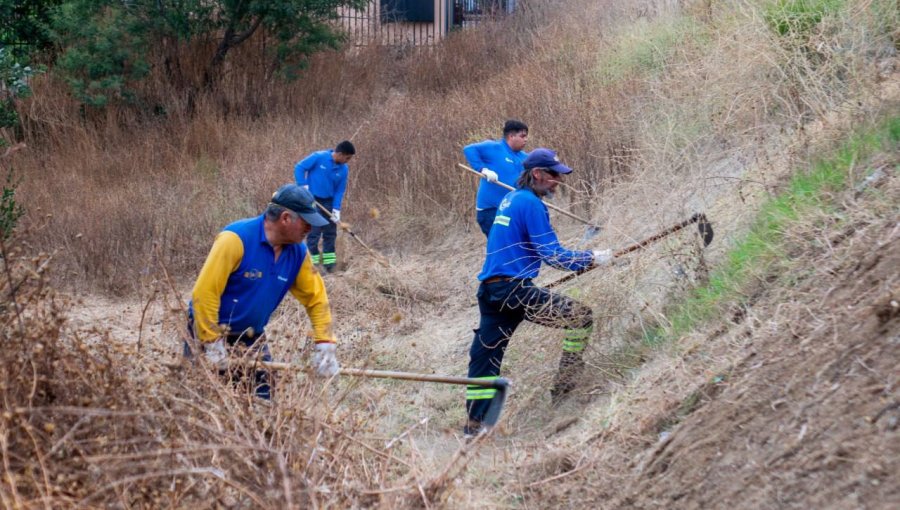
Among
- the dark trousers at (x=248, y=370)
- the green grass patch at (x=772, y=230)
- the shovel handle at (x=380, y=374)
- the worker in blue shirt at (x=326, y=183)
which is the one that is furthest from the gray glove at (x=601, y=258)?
the worker in blue shirt at (x=326, y=183)

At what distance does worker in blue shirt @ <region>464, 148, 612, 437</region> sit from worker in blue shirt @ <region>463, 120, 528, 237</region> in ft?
9.95

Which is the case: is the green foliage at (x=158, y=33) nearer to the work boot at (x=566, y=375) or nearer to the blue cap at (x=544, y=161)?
the blue cap at (x=544, y=161)

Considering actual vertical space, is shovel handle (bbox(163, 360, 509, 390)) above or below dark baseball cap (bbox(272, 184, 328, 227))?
below

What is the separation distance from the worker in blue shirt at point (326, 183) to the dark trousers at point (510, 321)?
524 cm

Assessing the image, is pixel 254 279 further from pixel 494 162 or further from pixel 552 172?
pixel 494 162

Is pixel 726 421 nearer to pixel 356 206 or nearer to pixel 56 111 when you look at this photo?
pixel 356 206

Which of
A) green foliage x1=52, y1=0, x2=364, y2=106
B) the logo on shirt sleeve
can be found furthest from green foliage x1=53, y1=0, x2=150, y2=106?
the logo on shirt sleeve

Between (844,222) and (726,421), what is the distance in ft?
5.89

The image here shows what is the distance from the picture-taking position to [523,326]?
8.15 metres

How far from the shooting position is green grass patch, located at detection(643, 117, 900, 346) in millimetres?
6020

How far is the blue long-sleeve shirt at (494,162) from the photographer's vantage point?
9.85 metres

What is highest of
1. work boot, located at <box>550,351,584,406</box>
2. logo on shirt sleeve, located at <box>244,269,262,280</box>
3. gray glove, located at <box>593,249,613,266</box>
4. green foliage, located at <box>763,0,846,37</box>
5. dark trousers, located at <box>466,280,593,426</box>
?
green foliage, located at <box>763,0,846,37</box>

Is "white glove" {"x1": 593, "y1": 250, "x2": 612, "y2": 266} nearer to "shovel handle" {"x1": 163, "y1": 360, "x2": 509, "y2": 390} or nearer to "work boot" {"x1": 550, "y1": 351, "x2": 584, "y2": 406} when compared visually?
"work boot" {"x1": 550, "y1": 351, "x2": 584, "y2": 406}

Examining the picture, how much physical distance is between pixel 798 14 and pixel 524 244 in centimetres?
446
